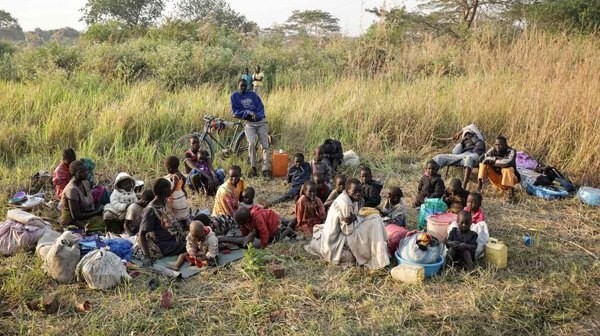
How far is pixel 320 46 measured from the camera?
14.3 m

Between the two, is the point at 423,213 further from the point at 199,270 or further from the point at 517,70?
the point at 517,70

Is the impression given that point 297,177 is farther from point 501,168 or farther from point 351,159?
point 501,168

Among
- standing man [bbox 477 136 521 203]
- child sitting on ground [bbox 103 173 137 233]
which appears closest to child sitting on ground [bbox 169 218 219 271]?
child sitting on ground [bbox 103 173 137 233]

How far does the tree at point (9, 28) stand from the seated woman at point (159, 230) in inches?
1337

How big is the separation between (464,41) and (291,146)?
638 centimetres

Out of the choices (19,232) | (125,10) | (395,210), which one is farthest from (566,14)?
(125,10)

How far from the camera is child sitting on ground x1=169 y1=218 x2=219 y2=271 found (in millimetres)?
4543

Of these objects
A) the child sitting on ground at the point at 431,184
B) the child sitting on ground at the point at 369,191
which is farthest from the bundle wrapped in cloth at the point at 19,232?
the child sitting on ground at the point at 431,184

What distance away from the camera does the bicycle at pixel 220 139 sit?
735 centimetres

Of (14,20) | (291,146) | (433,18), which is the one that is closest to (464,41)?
(433,18)

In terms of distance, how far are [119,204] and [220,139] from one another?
9.85 feet

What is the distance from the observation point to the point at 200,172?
6.36 m

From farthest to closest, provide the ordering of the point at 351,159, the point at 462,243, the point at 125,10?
the point at 125,10
the point at 351,159
the point at 462,243

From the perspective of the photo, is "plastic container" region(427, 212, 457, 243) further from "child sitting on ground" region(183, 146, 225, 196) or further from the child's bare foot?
"child sitting on ground" region(183, 146, 225, 196)
